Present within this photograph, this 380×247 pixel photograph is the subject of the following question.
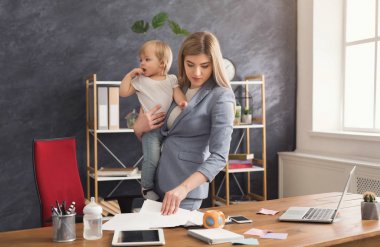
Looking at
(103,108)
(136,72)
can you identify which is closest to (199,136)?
(136,72)

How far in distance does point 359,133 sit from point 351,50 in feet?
2.90

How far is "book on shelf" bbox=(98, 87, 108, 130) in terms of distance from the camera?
153 inches

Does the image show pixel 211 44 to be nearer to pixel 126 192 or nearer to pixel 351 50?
pixel 126 192

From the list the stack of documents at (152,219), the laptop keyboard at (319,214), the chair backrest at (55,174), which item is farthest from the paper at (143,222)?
the chair backrest at (55,174)

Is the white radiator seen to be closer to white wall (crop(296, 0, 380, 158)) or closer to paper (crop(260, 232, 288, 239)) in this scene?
white wall (crop(296, 0, 380, 158))

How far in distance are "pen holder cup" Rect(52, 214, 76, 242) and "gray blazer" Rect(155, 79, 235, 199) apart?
57 centimetres

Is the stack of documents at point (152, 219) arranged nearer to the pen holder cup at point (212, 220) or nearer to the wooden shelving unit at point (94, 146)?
the pen holder cup at point (212, 220)

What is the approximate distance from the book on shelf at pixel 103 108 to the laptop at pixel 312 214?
205cm

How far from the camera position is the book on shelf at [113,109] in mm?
3938

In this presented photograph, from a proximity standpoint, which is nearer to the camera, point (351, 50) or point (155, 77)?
point (155, 77)

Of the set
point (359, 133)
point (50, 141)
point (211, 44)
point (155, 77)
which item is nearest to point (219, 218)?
point (211, 44)

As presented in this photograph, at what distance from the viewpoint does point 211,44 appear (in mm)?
2117

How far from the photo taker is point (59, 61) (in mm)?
4055

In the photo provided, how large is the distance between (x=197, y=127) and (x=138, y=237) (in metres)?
0.62
